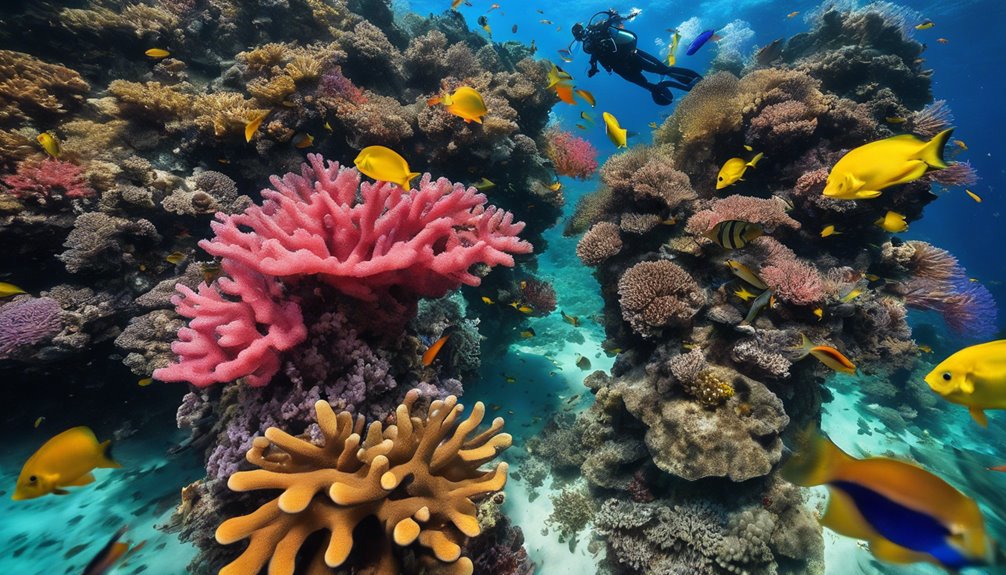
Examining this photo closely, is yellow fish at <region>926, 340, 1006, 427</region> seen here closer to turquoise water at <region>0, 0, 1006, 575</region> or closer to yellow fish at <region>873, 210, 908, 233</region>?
turquoise water at <region>0, 0, 1006, 575</region>

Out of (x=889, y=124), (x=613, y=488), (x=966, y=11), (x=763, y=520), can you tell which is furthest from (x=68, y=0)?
(x=966, y=11)

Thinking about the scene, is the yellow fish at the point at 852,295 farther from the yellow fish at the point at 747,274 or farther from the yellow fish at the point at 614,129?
the yellow fish at the point at 614,129

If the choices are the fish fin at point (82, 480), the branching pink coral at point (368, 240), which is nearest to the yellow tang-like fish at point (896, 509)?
the branching pink coral at point (368, 240)

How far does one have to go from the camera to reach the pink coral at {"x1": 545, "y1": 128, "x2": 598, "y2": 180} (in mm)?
8031

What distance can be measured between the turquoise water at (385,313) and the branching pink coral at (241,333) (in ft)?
0.09

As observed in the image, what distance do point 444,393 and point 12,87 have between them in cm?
733

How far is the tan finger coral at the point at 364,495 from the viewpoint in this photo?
68.9 inches

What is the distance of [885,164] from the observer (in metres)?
2.44

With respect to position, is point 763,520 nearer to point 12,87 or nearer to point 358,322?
point 358,322

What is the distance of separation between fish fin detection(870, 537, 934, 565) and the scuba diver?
509 cm

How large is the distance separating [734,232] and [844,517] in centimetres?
250

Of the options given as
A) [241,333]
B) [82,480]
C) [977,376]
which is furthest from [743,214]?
[82,480]

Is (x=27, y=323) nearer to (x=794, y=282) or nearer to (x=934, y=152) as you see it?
(x=934, y=152)

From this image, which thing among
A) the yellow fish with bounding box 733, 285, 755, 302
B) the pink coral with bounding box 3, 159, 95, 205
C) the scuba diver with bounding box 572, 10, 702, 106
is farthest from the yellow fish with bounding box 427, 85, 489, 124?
the pink coral with bounding box 3, 159, 95, 205
